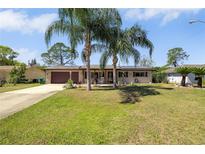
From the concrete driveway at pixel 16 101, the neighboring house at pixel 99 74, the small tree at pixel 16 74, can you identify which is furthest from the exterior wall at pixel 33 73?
the concrete driveway at pixel 16 101

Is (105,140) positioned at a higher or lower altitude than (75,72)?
lower

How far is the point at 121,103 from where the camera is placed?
1192 centimetres

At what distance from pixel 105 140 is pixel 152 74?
32071mm

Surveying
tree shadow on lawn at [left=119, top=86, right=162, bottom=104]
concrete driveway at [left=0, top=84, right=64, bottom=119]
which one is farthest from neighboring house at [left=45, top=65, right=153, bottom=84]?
tree shadow on lawn at [left=119, top=86, right=162, bottom=104]

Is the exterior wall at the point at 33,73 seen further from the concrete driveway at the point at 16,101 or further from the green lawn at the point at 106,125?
the green lawn at the point at 106,125

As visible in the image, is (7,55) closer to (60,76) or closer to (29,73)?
(29,73)

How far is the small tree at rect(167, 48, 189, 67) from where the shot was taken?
7106 centimetres

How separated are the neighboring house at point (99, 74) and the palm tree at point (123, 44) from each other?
1379 centimetres

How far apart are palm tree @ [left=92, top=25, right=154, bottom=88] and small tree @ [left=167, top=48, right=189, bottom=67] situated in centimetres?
5275

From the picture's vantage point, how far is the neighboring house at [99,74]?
115 ft

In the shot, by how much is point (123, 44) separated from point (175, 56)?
187 feet

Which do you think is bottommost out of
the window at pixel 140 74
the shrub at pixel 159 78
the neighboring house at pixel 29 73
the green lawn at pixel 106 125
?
the green lawn at pixel 106 125
